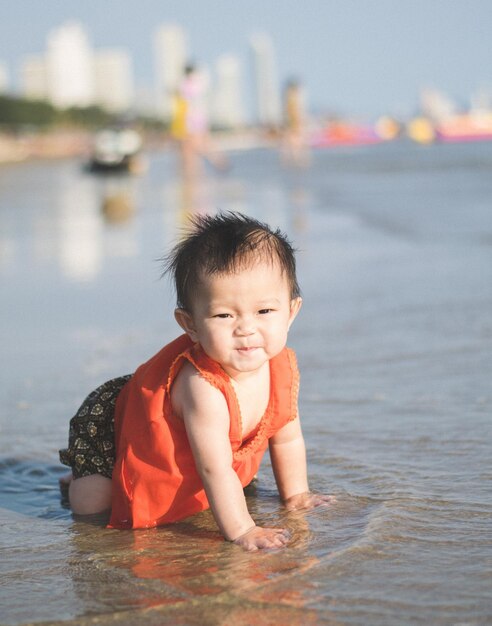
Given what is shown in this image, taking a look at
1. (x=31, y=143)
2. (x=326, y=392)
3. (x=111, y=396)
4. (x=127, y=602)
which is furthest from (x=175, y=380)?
(x=31, y=143)

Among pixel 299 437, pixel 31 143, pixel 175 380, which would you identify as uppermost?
pixel 31 143

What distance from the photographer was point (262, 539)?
2062 mm

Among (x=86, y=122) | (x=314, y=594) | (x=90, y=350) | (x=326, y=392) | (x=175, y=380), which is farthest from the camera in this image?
(x=86, y=122)

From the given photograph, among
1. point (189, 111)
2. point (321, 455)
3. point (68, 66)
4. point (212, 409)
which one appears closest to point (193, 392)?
point (212, 409)

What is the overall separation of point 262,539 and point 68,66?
6586 inches

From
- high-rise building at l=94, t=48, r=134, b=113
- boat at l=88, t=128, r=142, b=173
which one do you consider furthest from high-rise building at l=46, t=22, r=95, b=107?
boat at l=88, t=128, r=142, b=173

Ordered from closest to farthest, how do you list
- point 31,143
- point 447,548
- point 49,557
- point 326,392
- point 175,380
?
point 447,548, point 49,557, point 175,380, point 326,392, point 31,143

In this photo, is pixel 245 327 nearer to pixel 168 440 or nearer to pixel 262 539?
pixel 168 440

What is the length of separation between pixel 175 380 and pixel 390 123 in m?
115

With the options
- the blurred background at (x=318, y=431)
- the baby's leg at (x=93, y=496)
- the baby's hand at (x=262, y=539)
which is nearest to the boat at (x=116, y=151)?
the blurred background at (x=318, y=431)

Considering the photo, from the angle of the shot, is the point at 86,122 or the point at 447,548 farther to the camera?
the point at 86,122

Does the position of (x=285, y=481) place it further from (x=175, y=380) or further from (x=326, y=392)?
(x=326, y=392)

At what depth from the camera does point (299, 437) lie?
7.97 feet

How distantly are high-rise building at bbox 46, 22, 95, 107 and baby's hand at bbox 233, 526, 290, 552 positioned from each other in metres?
159
